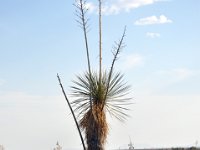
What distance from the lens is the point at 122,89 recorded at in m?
12.0

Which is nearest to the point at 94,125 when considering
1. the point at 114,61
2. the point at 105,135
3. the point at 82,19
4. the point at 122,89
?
the point at 105,135

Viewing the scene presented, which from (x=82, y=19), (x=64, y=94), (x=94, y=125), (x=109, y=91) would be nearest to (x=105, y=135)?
(x=94, y=125)

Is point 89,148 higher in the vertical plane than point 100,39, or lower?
lower

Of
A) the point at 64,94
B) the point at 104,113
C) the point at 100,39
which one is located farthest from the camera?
the point at 104,113

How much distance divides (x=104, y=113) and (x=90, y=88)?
28.9 inches

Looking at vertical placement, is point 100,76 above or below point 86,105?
above

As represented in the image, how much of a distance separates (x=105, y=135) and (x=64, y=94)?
1.97 m

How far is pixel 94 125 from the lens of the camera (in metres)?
11.6

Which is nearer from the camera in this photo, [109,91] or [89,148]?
[89,148]

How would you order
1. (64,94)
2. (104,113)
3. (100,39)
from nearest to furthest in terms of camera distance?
1. (64,94)
2. (100,39)
3. (104,113)

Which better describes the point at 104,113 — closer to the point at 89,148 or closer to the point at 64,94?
the point at 89,148

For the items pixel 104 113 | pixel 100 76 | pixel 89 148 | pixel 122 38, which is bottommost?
pixel 89 148

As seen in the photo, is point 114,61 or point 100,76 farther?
point 100,76

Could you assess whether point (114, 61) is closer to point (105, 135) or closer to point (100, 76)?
point (100, 76)
